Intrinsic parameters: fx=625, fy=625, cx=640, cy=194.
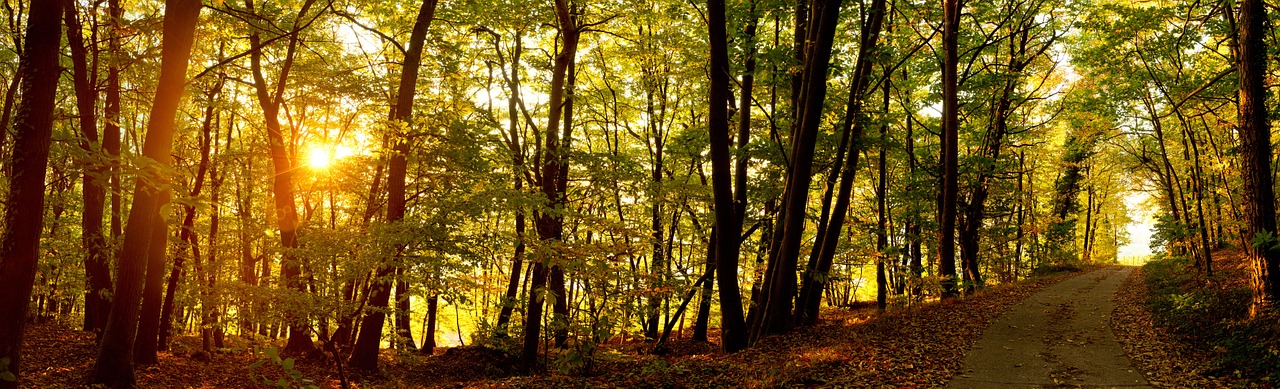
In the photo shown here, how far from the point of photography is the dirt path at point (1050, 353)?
7043 millimetres

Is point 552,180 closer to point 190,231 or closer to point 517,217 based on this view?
point 517,217

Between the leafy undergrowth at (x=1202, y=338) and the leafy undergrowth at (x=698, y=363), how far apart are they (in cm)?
207

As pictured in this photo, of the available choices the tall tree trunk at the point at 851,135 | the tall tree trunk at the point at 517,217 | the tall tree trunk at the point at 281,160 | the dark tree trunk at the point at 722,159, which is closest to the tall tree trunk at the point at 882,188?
the tall tree trunk at the point at 851,135

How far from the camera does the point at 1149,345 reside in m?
8.79

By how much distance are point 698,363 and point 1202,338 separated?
6.97 meters

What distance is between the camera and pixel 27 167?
4.89 m

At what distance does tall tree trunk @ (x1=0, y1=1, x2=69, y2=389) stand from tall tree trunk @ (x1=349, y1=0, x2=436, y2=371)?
3674 mm

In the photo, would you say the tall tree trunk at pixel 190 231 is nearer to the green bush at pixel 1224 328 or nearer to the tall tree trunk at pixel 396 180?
the tall tree trunk at pixel 396 180

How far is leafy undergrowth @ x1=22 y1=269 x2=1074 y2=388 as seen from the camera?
7559 millimetres

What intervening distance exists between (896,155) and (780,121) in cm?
349

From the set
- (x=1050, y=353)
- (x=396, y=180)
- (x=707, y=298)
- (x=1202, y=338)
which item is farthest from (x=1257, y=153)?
(x=396, y=180)

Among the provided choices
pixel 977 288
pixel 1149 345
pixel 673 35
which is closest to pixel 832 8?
pixel 1149 345

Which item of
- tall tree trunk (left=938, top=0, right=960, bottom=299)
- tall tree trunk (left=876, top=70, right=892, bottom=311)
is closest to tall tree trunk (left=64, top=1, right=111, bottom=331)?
tall tree trunk (left=876, top=70, right=892, bottom=311)

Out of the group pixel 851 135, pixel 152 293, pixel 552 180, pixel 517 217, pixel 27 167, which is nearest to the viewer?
pixel 27 167
